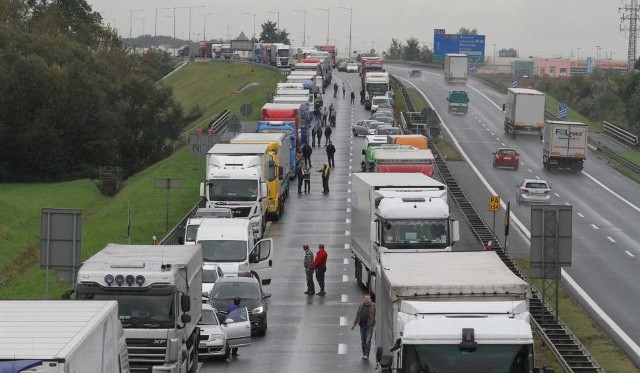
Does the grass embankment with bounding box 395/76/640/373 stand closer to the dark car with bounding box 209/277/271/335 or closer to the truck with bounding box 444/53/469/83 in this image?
the dark car with bounding box 209/277/271/335

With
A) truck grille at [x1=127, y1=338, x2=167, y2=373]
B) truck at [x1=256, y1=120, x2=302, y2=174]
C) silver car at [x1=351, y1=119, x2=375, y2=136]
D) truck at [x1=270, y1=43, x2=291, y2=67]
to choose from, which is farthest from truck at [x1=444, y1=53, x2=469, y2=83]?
truck grille at [x1=127, y1=338, x2=167, y2=373]

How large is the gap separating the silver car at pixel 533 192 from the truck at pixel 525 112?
30.7 metres

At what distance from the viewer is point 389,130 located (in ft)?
270

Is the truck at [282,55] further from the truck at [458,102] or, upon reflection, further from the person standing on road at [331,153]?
the person standing on road at [331,153]

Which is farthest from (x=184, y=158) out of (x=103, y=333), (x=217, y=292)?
(x=103, y=333)

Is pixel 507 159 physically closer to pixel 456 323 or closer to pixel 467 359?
pixel 456 323

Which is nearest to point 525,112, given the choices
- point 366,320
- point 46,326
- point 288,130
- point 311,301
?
point 288,130

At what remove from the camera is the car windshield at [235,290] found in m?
33.8

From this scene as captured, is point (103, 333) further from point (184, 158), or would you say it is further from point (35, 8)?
point (35, 8)

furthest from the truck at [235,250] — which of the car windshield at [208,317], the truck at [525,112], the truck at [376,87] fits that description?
the truck at [376,87]

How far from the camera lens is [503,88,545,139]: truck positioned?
9669cm

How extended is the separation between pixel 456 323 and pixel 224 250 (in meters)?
20.2

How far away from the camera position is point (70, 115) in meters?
87.7

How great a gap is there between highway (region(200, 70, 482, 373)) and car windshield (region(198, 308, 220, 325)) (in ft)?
2.97
